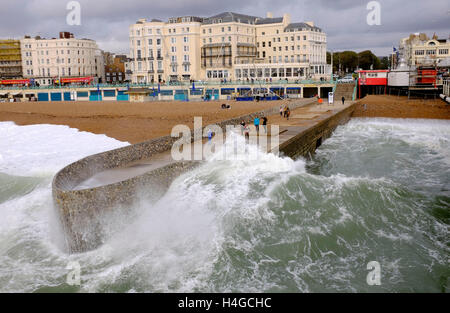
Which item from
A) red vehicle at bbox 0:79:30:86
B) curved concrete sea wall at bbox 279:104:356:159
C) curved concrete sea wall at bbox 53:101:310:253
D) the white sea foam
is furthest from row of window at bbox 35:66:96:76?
curved concrete sea wall at bbox 53:101:310:253

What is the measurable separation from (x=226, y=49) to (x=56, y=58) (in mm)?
44372

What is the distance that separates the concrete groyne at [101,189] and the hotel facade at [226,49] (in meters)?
58.8

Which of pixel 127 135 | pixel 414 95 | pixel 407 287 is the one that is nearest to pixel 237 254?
pixel 407 287

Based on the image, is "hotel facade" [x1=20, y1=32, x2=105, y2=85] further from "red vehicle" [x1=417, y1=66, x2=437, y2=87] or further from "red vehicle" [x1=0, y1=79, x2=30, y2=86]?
"red vehicle" [x1=417, y1=66, x2=437, y2=87]

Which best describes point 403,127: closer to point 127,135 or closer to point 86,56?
point 127,135

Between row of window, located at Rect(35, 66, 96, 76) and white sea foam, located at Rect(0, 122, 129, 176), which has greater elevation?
row of window, located at Rect(35, 66, 96, 76)

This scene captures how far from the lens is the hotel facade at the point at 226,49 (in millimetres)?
75375

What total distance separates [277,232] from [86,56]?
98.5 m

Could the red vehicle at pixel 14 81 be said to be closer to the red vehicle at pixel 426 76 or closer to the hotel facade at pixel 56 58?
the hotel facade at pixel 56 58

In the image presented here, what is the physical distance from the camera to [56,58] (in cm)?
9681

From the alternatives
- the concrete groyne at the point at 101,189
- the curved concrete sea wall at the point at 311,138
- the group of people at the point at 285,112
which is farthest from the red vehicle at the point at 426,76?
the concrete groyne at the point at 101,189

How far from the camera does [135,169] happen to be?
14.2 metres

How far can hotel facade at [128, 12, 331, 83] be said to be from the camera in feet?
247

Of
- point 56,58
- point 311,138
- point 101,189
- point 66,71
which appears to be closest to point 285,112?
point 311,138
